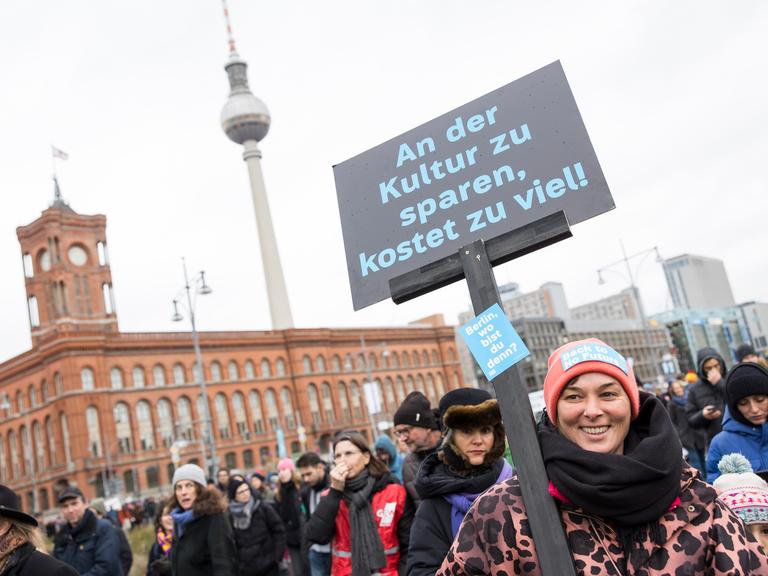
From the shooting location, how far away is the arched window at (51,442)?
57062mm

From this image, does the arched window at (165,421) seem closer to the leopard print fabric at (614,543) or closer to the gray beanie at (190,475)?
the gray beanie at (190,475)

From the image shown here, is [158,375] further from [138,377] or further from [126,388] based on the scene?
[126,388]

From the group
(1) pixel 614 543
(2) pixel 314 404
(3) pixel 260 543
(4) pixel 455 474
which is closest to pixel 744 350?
(3) pixel 260 543

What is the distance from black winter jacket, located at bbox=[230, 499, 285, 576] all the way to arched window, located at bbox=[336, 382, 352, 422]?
6690cm

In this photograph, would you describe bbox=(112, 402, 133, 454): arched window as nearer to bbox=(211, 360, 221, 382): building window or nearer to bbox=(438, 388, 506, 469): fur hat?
bbox=(211, 360, 221, 382): building window

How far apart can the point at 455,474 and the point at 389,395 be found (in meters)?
76.6

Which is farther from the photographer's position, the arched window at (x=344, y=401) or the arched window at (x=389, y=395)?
the arched window at (x=389, y=395)

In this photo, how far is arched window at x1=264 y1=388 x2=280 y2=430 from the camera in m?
67.7

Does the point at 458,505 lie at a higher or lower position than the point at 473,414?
lower

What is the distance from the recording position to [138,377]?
196ft

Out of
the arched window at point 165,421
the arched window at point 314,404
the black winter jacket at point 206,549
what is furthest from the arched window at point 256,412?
the black winter jacket at point 206,549

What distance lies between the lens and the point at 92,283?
64.2 m

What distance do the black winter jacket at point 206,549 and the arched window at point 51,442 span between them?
2248 inches

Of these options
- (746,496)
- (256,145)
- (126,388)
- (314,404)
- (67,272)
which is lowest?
(746,496)
